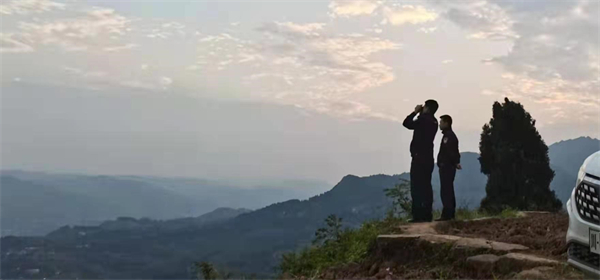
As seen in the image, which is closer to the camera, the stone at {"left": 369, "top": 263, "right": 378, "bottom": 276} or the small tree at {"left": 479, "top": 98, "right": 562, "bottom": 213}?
the stone at {"left": 369, "top": 263, "right": 378, "bottom": 276}

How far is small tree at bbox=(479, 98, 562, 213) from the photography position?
13.8 meters

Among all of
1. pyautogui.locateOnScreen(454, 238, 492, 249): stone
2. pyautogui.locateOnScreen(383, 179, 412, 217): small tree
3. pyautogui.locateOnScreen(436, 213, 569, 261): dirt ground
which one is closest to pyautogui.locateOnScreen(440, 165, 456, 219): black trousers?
pyautogui.locateOnScreen(436, 213, 569, 261): dirt ground

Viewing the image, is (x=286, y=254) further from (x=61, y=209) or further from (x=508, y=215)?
(x=61, y=209)

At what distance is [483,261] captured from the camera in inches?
225

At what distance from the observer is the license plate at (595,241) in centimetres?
412

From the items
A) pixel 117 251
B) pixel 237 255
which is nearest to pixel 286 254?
pixel 237 255

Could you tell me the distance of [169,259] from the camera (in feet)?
144

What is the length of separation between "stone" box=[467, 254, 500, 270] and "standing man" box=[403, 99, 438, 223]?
3.51 meters

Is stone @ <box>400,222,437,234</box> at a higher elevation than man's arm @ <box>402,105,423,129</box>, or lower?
lower

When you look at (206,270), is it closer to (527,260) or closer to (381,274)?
(381,274)

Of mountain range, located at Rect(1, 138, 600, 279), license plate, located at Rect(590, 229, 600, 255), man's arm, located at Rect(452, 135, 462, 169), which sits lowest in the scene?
mountain range, located at Rect(1, 138, 600, 279)

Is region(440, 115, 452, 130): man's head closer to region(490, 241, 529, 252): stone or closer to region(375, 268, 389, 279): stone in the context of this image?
Answer: region(490, 241, 529, 252): stone

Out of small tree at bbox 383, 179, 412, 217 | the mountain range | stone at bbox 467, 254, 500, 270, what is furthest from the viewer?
the mountain range

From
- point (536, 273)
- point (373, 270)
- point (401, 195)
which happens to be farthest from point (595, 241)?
point (401, 195)
